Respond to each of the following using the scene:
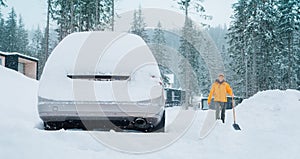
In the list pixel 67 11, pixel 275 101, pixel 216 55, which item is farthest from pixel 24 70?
pixel 216 55

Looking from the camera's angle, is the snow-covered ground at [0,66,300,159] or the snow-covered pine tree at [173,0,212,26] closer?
the snow-covered ground at [0,66,300,159]

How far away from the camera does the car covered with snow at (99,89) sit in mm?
4070

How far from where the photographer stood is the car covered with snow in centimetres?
407

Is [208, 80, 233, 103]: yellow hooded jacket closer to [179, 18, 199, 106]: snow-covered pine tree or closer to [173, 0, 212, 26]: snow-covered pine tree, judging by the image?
[179, 18, 199, 106]: snow-covered pine tree

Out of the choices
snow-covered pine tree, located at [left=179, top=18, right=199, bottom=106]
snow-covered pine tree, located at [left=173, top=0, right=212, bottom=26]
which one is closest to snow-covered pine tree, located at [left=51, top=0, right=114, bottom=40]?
snow-covered pine tree, located at [left=173, top=0, right=212, bottom=26]

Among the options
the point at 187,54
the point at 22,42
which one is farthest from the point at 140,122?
the point at 22,42

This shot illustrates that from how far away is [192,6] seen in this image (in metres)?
33.1

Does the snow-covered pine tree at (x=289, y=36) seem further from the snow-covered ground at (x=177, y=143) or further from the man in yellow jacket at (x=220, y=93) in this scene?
the snow-covered ground at (x=177, y=143)

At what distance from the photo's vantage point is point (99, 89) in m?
4.09

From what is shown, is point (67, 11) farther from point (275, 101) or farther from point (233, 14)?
point (275, 101)

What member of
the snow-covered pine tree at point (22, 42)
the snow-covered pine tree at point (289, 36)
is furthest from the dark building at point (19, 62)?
the snow-covered pine tree at point (22, 42)

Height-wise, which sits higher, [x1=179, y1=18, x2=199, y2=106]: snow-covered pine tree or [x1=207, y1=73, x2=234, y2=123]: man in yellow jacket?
[x1=179, y1=18, x2=199, y2=106]: snow-covered pine tree

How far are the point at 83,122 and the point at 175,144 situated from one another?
4.45 feet

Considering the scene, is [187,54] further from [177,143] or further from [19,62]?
[177,143]
